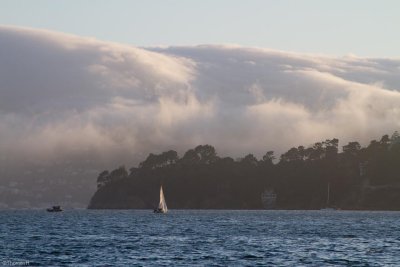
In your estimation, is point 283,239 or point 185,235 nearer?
point 283,239

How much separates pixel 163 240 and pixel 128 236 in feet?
46.8

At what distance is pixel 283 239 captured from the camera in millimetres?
150125

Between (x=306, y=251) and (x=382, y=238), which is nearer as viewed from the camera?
(x=306, y=251)

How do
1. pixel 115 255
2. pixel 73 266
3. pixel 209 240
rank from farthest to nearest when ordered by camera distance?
pixel 209 240 → pixel 115 255 → pixel 73 266

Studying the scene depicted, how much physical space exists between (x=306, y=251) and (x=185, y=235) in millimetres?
44489

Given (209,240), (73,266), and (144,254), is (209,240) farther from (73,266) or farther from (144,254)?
(73,266)

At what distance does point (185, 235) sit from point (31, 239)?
28.4m

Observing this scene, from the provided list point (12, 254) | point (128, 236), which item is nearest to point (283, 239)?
point (128, 236)

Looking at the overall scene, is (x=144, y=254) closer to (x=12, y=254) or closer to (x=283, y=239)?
(x=12, y=254)

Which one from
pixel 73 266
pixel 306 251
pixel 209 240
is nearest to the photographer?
pixel 73 266

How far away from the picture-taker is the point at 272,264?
103562mm

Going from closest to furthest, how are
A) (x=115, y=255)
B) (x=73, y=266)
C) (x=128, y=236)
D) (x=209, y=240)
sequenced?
(x=73, y=266) < (x=115, y=255) < (x=209, y=240) < (x=128, y=236)

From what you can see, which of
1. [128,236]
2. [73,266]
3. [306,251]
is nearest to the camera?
[73,266]

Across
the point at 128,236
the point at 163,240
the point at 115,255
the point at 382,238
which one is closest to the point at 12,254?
the point at 115,255
